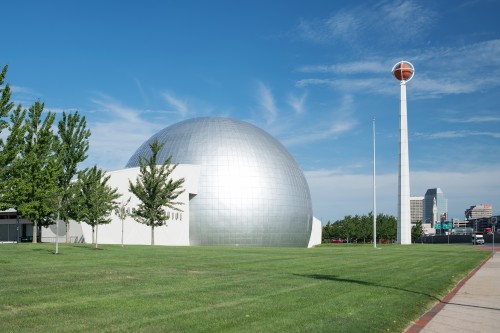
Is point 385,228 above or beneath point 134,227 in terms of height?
beneath

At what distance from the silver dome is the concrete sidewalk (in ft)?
131

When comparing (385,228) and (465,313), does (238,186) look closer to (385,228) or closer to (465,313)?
(465,313)

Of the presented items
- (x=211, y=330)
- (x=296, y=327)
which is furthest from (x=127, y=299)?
(x=296, y=327)

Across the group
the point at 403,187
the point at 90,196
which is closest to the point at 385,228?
the point at 403,187

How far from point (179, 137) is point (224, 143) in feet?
19.6

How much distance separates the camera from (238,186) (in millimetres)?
57906

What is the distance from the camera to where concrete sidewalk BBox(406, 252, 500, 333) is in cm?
1034

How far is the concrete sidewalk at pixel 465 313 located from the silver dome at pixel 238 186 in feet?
131

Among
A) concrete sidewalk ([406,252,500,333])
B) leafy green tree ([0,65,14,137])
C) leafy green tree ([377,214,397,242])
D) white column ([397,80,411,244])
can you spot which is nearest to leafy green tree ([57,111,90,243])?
leafy green tree ([0,65,14,137])

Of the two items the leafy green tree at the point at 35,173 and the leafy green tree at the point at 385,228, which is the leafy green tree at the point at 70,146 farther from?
the leafy green tree at the point at 385,228

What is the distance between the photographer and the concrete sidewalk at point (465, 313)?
10344 mm

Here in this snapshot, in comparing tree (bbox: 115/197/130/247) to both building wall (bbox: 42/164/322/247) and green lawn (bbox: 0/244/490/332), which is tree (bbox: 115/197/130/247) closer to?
building wall (bbox: 42/164/322/247)

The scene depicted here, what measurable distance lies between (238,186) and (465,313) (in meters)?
46.1

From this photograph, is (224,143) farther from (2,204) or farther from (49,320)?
(49,320)
